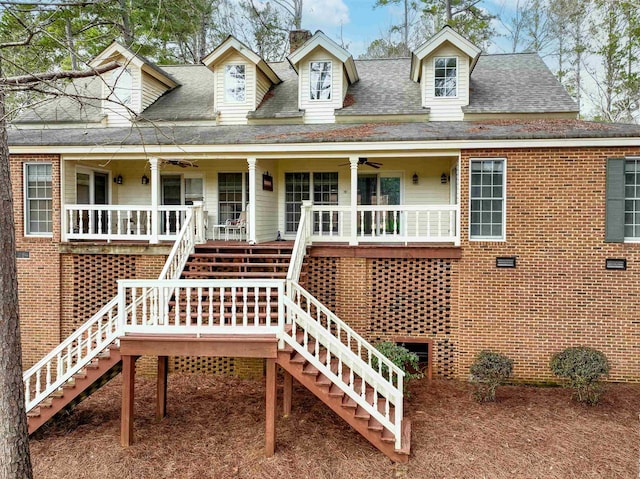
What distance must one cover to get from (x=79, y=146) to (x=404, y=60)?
1008 centimetres

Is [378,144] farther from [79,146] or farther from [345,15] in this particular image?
[345,15]

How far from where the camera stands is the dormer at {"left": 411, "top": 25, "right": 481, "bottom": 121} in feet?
36.8

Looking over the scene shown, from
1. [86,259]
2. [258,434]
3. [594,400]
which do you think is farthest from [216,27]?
[594,400]

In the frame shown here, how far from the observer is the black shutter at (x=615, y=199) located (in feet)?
28.1

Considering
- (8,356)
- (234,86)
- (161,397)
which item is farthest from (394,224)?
(8,356)

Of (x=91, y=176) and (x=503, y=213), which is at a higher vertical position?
(x=91, y=176)

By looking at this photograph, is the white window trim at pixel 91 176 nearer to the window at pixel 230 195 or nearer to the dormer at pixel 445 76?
the window at pixel 230 195

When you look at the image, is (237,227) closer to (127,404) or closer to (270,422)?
(127,404)

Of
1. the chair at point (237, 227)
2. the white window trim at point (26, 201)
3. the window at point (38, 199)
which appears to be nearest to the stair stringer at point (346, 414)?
the chair at point (237, 227)

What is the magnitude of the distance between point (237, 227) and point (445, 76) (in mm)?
6709

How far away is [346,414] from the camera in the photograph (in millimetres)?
6383

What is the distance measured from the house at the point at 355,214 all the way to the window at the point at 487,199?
29 millimetres

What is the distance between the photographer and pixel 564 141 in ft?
28.2

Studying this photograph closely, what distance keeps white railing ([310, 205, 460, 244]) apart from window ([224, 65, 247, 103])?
395 centimetres
